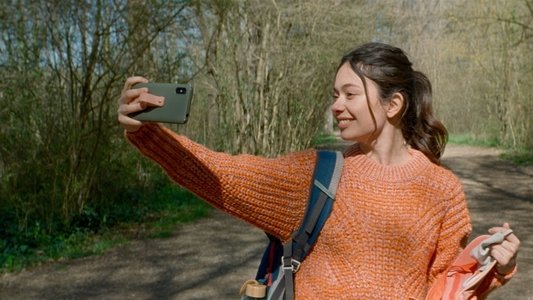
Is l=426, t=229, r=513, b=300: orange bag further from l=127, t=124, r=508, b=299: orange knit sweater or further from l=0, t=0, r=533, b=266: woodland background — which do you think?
l=0, t=0, r=533, b=266: woodland background

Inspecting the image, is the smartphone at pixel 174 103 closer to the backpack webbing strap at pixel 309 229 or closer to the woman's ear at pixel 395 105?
the backpack webbing strap at pixel 309 229

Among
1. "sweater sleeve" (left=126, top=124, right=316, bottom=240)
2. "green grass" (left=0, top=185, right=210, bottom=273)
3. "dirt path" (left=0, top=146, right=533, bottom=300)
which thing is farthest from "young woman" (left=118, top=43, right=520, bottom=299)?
"green grass" (left=0, top=185, right=210, bottom=273)

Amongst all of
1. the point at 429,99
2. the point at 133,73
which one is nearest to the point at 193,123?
the point at 133,73

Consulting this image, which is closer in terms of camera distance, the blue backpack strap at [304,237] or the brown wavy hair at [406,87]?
the blue backpack strap at [304,237]

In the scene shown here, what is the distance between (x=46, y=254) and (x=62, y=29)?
246 centimetres

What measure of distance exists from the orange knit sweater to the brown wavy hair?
0.24 m

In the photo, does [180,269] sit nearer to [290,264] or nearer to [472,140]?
[290,264]

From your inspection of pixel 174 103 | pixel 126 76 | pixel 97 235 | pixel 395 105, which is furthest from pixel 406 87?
pixel 97 235

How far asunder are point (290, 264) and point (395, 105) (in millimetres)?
594

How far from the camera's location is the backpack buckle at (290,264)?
179 cm

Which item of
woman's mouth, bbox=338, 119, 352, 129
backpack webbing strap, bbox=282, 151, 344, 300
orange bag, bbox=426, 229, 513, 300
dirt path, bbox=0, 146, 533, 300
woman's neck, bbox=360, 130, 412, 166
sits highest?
woman's mouth, bbox=338, 119, 352, 129

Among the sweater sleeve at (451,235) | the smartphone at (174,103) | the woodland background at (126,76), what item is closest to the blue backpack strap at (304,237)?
the sweater sleeve at (451,235)

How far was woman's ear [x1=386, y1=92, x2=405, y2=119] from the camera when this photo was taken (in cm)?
195

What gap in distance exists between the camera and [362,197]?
186 cm
